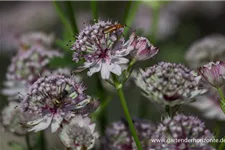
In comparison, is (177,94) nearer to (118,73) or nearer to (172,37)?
(118,73)

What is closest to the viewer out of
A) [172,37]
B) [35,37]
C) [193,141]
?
[193,141]

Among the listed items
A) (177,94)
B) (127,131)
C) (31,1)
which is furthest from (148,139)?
(31,1)

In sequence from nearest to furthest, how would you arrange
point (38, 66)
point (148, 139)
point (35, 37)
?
1. point (148, 139)
2. point (38, 66)
3. point (35, 37)

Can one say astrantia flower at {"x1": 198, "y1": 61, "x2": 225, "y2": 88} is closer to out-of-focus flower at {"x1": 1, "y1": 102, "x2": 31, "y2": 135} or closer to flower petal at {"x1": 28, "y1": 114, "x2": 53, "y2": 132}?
flower petal at {"x1": 28, "y1": 114, "x2": 53, "y2": 132}

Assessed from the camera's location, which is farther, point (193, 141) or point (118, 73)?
point (118, 73)

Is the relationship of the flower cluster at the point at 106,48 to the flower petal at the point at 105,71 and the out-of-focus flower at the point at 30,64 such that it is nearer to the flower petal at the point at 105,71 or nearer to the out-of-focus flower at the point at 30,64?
the flower petal at the point at 105,71

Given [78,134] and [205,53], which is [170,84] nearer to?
[78,134]
